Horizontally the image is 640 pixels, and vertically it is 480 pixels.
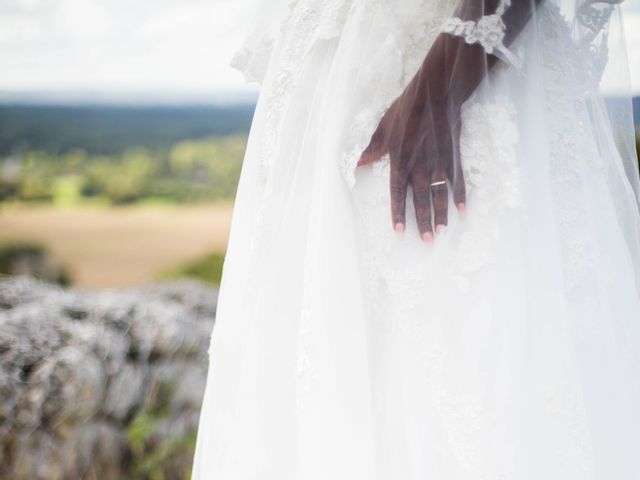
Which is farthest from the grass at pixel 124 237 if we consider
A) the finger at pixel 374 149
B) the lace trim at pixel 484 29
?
the lace trim at pixel 484 29

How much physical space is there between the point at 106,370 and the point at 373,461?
1.47 meters

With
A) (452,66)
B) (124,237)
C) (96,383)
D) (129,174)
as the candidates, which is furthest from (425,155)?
(129,174)

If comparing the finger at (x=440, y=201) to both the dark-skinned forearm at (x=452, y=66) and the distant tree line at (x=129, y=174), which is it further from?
the distant tree line at (x=129, y=174)

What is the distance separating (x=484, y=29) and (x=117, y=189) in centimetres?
357

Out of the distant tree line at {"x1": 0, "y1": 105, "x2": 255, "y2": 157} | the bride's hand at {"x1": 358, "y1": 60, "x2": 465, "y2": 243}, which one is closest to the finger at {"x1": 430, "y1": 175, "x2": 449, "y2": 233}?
the bride's hand at {"x1": 358, "y1": 60, "x2": 465, "y2": 243}

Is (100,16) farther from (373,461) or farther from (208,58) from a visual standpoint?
(373,461)

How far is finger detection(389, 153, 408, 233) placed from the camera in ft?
3.34

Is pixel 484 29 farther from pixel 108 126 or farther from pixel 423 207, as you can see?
pixel 108 126

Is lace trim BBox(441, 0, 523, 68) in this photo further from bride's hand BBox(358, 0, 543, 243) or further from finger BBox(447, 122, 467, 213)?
finger BBox(447, 122, 467, 213)

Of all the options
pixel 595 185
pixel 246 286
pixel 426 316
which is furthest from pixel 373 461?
pixel 595 185

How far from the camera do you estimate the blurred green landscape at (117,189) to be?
3.92 meters

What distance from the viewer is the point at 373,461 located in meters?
1.00

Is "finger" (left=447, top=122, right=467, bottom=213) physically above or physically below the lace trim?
below

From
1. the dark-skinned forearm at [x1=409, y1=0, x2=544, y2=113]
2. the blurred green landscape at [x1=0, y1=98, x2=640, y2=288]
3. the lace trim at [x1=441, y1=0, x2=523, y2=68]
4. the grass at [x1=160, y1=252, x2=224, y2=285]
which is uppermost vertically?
the blurred green landscape at [x1=0, y1=98, x2=640, y2=288]
